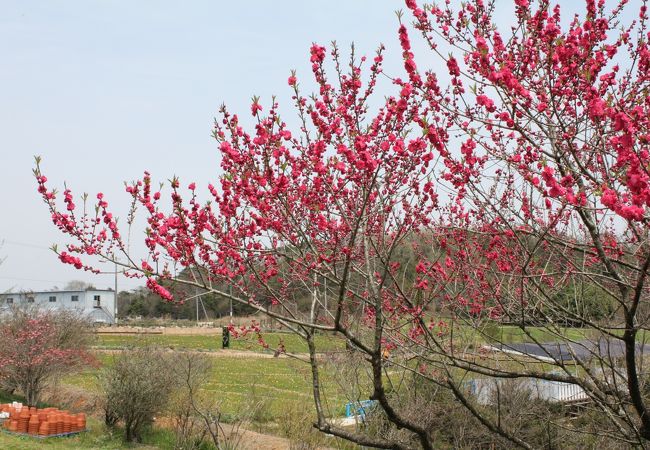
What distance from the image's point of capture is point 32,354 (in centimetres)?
1570

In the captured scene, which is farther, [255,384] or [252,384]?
[255,384]

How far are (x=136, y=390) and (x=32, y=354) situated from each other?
4311mm

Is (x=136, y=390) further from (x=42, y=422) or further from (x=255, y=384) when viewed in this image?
(x=255, y=384)

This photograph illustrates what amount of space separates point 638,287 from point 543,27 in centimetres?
179

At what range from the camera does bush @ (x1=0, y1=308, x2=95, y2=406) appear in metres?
15.6

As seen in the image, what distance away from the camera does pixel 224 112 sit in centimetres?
402

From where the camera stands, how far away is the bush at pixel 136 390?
13227 mm

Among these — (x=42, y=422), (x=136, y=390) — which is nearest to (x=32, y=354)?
(x=42, y=422)

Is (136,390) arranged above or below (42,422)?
above

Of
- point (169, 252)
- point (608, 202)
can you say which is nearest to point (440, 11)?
point (608, 202)

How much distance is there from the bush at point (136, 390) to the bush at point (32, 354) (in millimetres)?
2825

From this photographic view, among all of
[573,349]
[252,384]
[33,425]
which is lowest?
[33,425]

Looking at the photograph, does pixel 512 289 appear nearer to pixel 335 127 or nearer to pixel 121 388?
pixel 335 127

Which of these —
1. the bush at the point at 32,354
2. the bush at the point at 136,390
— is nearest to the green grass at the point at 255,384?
the bush at the point at 32,354
